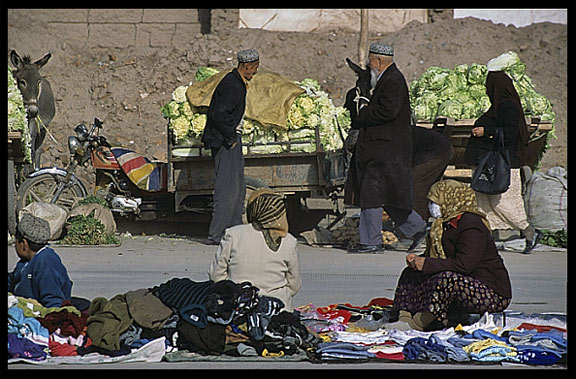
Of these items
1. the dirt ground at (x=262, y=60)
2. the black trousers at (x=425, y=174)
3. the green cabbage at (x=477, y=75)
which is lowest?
the black trousers at (x=425, y=174)

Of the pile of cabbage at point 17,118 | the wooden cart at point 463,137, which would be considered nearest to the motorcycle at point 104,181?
the pile of cabbage at point 17,118

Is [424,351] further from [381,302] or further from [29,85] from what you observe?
[29,85]

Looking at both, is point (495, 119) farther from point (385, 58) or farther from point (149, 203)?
point (149, 203)

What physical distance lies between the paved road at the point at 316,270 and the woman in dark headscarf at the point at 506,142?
1.17 feet

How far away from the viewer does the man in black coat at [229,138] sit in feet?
29.1

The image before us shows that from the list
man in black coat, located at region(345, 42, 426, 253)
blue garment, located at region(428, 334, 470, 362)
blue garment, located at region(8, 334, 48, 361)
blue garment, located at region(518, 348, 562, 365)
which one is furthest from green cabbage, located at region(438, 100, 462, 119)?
blue garment, located at region(8, 334, 48, 361)

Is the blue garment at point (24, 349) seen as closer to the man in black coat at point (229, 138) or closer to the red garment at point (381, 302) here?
the red garment at point (381, 302)

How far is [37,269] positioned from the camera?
495 cm

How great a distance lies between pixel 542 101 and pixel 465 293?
225 inches

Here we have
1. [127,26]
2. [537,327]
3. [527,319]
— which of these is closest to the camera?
[537,327]

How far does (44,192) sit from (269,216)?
6.15 m

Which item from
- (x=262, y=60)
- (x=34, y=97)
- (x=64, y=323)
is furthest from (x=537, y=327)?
(x=262, y=60)

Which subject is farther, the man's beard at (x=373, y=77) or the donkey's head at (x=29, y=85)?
the donkey's head at (x=29, y=85)

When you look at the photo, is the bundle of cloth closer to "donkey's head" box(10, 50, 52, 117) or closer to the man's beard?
the man's beard
